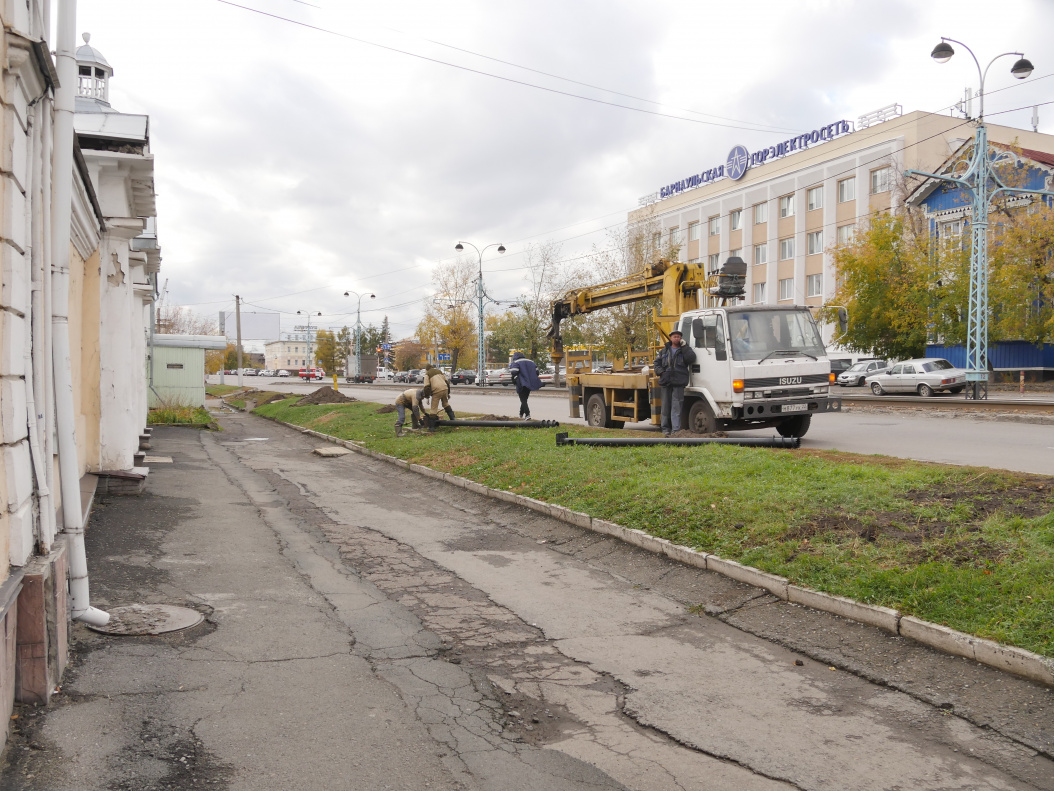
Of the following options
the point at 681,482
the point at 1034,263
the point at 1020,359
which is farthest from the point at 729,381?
the point at 1020,359

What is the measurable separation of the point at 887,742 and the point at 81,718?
3748 millimetres

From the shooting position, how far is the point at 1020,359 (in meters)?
39.0

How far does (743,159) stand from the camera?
58875mm

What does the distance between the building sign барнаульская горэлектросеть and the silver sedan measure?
23.2 meters

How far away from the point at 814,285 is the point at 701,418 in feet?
141

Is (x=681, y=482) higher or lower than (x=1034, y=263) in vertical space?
lower

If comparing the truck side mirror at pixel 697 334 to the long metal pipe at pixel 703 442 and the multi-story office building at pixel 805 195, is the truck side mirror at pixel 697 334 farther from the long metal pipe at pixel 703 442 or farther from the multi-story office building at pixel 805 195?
the multi-story office building at pixel 805 195

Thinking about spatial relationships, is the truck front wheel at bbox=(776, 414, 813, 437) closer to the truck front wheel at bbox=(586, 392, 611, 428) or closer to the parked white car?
the truck front wheel at bbox=(586, 392, 611, 428)

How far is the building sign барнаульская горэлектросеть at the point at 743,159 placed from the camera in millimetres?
52375

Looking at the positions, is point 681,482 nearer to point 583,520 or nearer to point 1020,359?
point 583,520

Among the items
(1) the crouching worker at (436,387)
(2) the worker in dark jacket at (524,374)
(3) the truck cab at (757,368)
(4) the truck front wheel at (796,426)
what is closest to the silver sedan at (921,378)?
(4) the truck front wheel at (796,426)

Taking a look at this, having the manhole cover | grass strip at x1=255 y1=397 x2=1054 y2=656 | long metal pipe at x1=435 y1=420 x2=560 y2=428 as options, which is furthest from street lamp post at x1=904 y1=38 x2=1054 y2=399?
the manhole cover

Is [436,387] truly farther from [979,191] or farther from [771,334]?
[979,191]

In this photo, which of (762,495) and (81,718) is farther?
(762,495)
